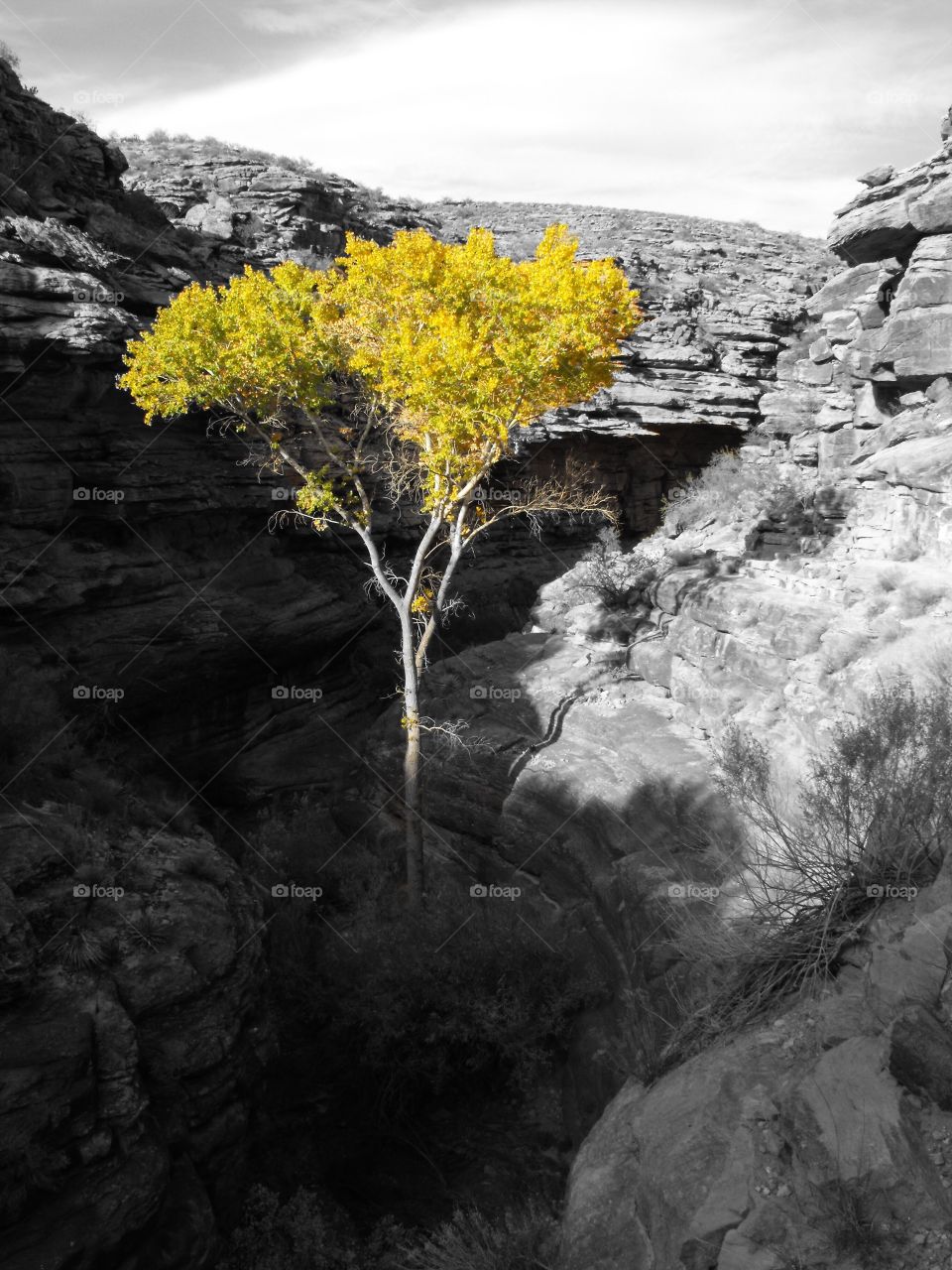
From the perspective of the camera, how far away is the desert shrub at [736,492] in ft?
55.4

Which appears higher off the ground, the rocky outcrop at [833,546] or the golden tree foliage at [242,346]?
the golden tree foliage at [242,346]

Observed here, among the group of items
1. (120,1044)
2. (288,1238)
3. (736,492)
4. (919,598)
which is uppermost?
(736,492)

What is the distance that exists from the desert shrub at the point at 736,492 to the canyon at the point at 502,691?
157 millimetres

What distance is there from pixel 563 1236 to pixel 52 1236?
14.5ft

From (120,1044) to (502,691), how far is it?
9192 mm

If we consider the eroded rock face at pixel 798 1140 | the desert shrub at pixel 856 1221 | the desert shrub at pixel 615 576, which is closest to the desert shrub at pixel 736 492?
the desert shrub at pixel 615 576

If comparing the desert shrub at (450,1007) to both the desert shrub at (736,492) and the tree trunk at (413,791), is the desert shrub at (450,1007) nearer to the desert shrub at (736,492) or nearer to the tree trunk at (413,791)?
the tree trunk at (413,791)

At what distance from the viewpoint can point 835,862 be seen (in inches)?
274

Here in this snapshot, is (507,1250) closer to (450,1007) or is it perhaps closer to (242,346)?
(450,1007)

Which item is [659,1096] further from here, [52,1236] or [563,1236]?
[52,1236]

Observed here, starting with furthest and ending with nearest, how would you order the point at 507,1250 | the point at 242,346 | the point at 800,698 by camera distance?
the point at 242,346
the point at 800,698
the point at 507,1250

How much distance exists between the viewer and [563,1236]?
5.95 m

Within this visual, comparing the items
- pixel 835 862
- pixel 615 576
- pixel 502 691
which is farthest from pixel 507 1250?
pixel 615 576

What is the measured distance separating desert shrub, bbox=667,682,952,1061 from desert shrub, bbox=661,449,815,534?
30.9 ft
